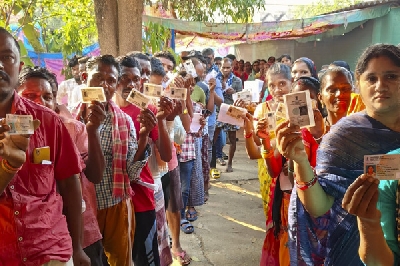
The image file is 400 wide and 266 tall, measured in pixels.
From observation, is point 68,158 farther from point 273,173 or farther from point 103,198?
point 273,173

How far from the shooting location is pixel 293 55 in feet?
44.2

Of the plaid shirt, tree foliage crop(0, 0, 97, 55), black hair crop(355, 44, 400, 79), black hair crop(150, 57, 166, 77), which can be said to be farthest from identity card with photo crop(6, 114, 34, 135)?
tree foliage crop(0, 0, 97, 55)

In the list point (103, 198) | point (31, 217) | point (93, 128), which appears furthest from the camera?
point (103, 198)

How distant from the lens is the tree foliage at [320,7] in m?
26.4

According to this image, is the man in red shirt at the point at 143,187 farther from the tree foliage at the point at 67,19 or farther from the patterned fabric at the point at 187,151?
the tree foliage at the point at 67,19

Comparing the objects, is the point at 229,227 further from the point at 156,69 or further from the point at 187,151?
the point at 156,69

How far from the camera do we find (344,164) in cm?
188

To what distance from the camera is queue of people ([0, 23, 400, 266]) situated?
65.9 inches

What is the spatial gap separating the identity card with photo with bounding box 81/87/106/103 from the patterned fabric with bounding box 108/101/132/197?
340mm

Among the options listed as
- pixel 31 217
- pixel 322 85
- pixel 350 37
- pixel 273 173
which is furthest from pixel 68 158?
pixel 350 37

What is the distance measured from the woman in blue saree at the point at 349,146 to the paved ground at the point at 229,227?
2.33 m

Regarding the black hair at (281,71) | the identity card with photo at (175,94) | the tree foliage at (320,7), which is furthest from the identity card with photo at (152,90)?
the tree foliage at (320,7)

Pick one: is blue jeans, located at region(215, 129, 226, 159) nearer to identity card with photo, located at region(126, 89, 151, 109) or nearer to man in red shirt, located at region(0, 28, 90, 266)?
identity card with photo, located at region(126, 89, 151, 109)

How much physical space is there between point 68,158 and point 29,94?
2.33ft
